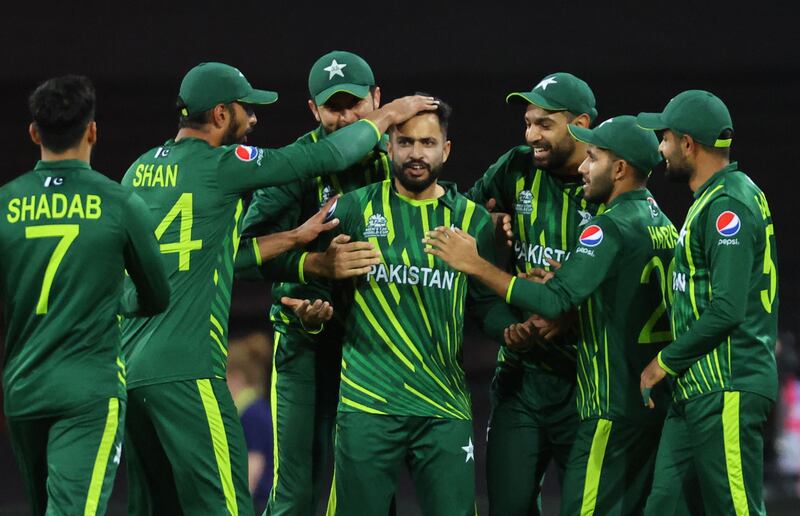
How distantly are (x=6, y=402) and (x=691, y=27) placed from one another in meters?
6.48

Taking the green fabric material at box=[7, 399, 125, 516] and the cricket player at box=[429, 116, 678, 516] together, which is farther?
the cricket player at box=[429, 116, 678, 516]

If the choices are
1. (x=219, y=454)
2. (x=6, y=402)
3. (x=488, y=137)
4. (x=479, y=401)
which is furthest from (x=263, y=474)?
(x=6, y=402)

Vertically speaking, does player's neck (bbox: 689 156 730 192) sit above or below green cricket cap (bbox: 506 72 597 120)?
below

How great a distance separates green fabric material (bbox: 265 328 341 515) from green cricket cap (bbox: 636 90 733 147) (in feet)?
4.76

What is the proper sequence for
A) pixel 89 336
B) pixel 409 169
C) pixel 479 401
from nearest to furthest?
pixel 89 336
pixel 409 169
pixel 479 401

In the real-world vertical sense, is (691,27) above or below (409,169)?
above

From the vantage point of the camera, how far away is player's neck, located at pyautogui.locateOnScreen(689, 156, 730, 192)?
4.12 m

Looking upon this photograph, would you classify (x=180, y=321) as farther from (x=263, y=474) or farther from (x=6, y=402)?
(x=263, y=474)

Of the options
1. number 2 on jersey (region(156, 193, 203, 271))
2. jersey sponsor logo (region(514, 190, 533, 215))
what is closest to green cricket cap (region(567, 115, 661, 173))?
jersey sponsor logo (region(514, 190, 533, 215))

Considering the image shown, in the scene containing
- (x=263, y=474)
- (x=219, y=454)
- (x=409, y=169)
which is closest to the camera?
(x=219, y=454)

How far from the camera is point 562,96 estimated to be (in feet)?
15.0

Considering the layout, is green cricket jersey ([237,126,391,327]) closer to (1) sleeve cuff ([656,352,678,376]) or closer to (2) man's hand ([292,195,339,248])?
(2) man's hand ([292,195,339,248])

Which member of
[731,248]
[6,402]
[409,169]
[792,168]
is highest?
[792,168]

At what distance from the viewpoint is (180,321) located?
3.81 metres
